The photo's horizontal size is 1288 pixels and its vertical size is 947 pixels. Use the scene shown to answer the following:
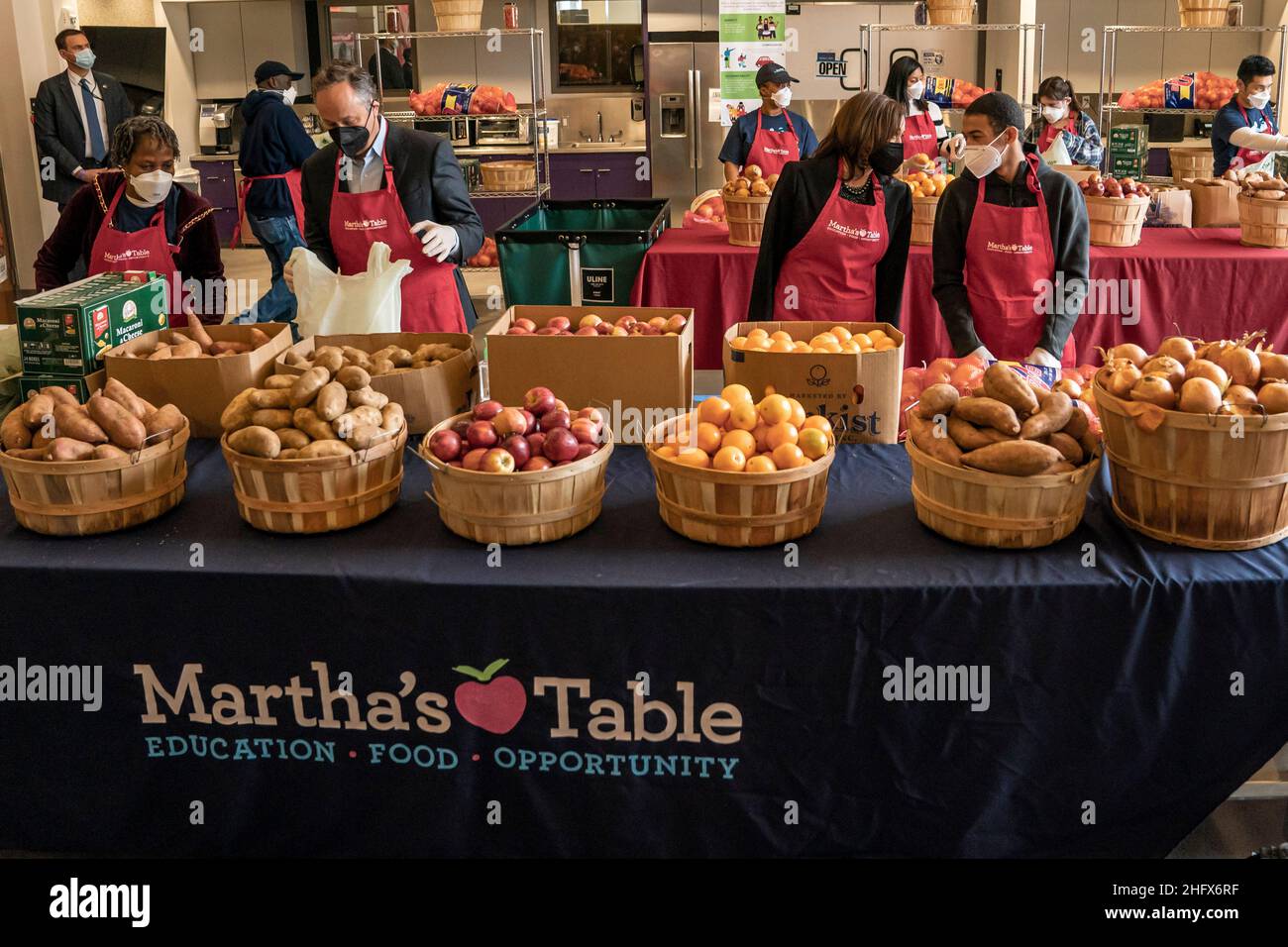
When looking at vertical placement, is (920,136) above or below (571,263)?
above

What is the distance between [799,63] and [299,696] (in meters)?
10.5

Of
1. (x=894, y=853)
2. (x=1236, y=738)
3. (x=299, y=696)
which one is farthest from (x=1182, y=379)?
(x=299, y=696)

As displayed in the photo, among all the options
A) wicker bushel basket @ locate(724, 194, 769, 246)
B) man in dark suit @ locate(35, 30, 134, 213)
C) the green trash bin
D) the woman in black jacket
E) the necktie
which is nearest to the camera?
the woman in black jacket

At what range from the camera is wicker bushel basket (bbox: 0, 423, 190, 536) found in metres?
2.38

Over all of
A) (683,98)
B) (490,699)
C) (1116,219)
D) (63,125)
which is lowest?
(490,699)

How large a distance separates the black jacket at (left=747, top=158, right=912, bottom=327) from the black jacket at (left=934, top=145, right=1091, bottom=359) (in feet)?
0.46

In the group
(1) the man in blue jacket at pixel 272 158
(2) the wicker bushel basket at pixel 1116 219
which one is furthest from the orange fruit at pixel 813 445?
(1) the man in blue jacket at pixel 272 158

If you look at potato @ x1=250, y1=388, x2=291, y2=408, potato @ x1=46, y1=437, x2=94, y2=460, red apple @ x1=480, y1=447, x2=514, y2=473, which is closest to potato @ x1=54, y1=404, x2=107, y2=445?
potato @ x1=46, y1=437, x2=94, y2=460

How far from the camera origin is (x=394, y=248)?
4281 mm

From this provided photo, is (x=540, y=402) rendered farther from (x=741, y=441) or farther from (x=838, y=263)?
(x=838, y=263)

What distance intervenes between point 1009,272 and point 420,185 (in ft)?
6.65

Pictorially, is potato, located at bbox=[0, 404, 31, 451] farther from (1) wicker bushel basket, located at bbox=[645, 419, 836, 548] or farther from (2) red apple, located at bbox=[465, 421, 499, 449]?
(1) wicker bushel basket, located at bbox=[645, 419, 836, 548]

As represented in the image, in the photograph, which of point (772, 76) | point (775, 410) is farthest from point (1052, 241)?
point (772, 76)

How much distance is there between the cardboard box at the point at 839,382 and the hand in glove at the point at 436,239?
1.37 metres
